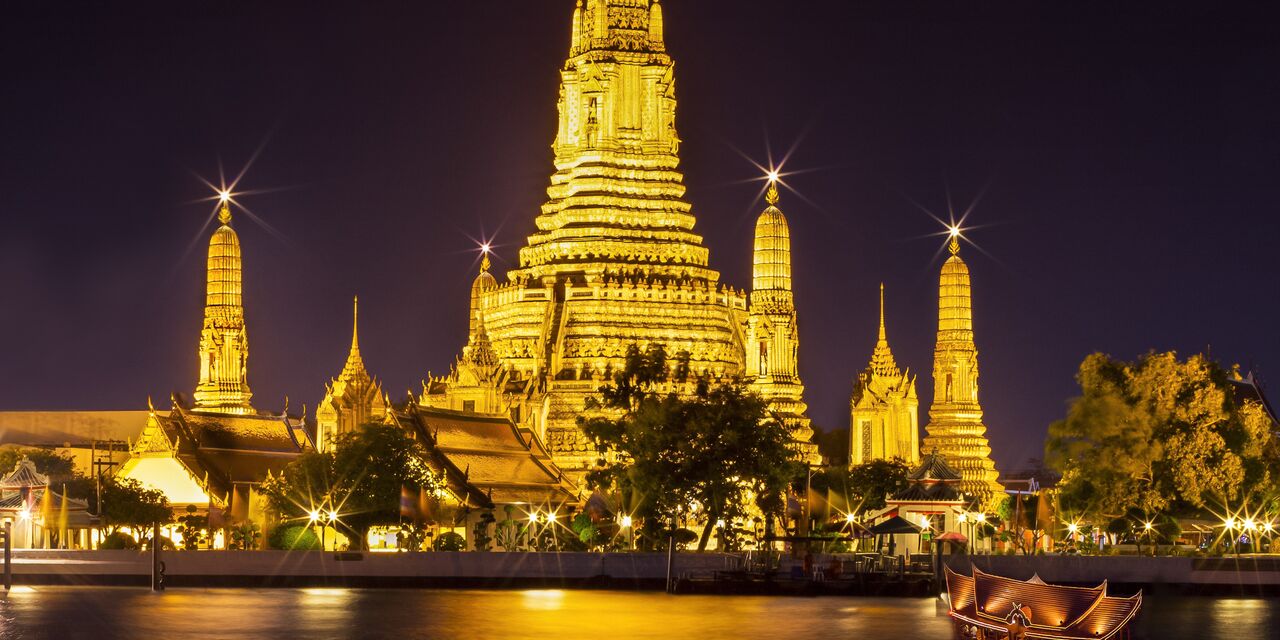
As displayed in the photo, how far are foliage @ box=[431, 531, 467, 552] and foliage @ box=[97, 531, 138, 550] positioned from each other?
8.25 m

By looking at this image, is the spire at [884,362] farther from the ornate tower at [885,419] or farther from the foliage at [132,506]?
the foliage at [132,506]

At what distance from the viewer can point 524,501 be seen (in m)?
79.9

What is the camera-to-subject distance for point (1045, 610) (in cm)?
4794

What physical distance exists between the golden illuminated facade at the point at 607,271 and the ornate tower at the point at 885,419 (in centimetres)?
685

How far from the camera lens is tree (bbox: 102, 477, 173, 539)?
2975 inches

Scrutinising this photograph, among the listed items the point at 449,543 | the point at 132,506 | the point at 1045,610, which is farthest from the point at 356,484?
the point at 1045,610

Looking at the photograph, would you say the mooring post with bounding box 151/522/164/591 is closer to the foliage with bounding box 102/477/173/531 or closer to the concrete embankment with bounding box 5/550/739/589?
the concrete embankment with bounding box 5/550/739/589

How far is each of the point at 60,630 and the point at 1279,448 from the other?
43.0 meters

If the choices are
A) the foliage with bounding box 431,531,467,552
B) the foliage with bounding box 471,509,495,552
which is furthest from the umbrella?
the foliage with bounding box 431,531,467,552

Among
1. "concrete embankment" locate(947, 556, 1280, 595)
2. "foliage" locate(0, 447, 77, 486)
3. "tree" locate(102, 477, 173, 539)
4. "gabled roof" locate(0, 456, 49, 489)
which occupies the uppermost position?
"foliage" locate(0, 447, 77, 486)

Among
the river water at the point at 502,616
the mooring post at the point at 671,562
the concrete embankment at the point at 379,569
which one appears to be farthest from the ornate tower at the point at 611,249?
the river water at the point at 502,616

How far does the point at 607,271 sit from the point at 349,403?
31.0ft

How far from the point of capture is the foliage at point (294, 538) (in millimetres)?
71356

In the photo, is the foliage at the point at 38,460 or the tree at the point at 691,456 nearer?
the tree at the point at 691,456
